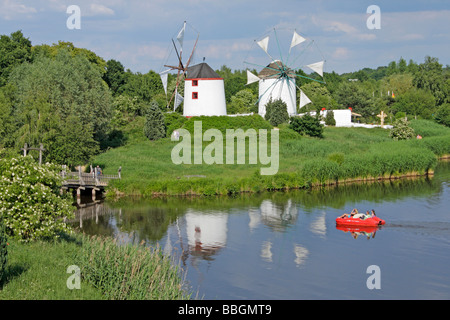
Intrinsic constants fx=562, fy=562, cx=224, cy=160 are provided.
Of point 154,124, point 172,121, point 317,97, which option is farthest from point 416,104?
point 154,124

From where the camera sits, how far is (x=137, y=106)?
70.5 meters

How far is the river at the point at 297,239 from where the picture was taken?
2298cm

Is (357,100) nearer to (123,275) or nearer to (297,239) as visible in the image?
(297,239)

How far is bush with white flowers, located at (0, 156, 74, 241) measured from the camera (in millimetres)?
21234

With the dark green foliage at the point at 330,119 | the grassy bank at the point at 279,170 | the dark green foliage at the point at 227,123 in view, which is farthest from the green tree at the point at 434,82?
the dark green foliage at the point at 227,123

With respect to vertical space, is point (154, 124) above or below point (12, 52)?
below

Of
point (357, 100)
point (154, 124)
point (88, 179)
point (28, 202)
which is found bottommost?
point (88, 179)

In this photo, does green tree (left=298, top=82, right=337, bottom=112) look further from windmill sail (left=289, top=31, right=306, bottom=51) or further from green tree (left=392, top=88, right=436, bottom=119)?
green tree (left=392, top=88, right=436, bottom=119)

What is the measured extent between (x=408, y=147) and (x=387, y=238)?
27.2 m

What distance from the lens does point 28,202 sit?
71.2 ft

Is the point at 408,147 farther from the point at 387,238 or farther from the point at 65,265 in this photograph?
the point at 65,265

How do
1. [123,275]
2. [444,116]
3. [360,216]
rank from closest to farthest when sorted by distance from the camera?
1. [123,275]
2. [360,216]
3. [444,116]

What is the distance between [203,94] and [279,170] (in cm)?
1919
